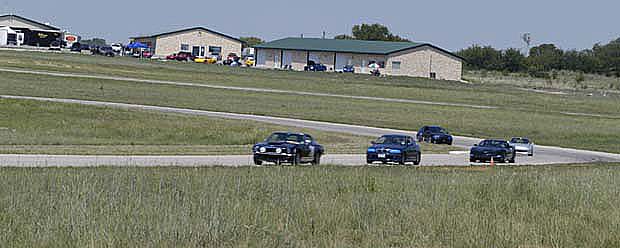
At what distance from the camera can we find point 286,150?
3391cm

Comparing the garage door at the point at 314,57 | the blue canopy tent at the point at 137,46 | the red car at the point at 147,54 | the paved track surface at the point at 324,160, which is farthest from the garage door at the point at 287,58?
the paved track surface at the point at 324,160

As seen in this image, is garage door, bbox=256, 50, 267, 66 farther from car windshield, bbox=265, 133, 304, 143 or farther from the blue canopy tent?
car windshield, bbox=265, 133, 304, 143

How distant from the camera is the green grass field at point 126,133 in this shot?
129 feet

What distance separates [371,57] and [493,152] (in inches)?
3767

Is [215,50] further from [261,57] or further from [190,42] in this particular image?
[261,57]

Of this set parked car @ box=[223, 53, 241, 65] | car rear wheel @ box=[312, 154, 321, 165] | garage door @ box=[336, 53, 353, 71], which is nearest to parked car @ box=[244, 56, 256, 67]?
parked car @ box=[223, 53, 241, 65]

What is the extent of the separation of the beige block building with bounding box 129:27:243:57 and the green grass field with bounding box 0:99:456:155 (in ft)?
376

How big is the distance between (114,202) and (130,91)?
62285mm

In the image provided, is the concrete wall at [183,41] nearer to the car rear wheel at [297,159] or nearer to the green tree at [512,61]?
the green tree at [512,61]

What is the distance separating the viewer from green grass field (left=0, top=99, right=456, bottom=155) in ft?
129

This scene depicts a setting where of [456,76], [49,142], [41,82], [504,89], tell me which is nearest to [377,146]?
[49,142]

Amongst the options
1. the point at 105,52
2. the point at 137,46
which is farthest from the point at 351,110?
the point at 137,46

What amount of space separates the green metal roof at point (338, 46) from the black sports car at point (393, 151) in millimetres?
97734

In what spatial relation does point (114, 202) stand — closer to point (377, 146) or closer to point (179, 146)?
point (377, 146)
